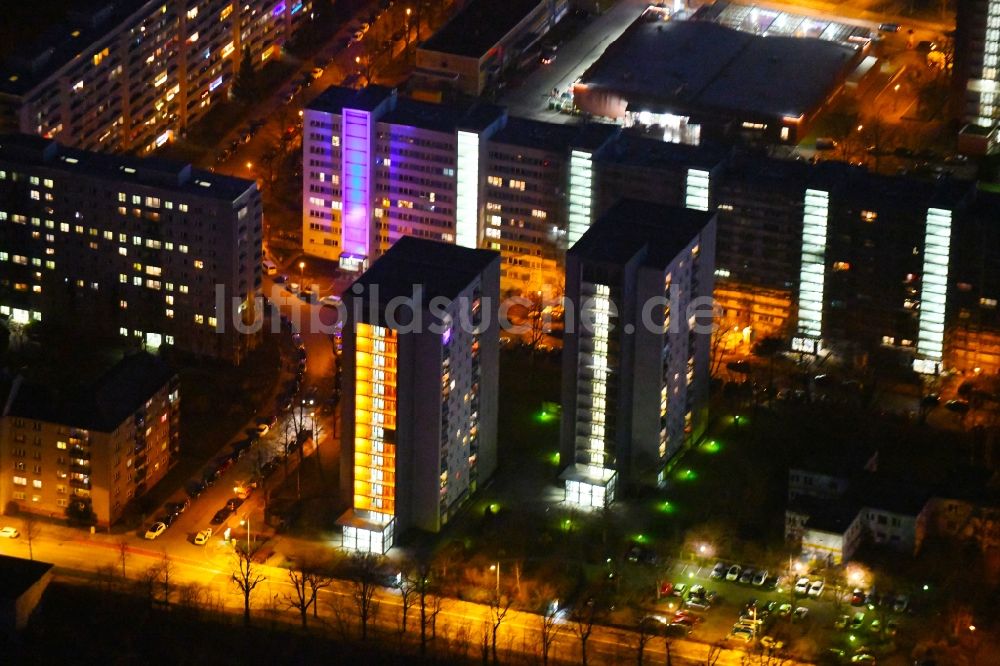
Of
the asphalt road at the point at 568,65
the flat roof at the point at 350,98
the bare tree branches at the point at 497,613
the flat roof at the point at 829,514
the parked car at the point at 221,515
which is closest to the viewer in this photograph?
the bare tree branches at the point at 497,613

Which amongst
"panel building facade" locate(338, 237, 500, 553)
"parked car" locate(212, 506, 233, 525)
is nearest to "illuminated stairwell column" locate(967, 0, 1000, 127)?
"panel building facade" locate(338, 237, 500, 553)

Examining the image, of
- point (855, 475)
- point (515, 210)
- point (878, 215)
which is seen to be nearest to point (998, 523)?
point (855, 475)

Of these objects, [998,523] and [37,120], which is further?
[37,120]

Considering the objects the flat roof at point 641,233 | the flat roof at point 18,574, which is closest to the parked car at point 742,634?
the flat roof at point 641,233

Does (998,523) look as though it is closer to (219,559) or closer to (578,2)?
(219,559)

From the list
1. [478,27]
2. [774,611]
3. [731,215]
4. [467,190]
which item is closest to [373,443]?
[774,611]

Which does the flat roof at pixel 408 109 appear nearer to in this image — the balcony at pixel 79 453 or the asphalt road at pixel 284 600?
the balcony at pixel 79 453
